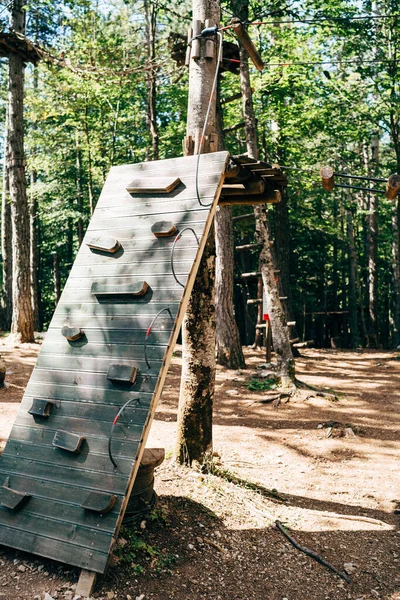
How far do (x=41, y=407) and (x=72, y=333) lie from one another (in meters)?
0.61

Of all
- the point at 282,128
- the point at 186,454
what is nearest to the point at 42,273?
the point at 282,128

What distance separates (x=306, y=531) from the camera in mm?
4555

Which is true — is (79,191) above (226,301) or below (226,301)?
above

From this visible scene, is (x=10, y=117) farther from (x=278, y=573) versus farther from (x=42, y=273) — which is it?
(x=42, y=273)

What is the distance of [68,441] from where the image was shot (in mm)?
3602

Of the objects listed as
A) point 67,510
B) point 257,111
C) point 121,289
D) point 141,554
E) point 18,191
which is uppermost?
point 257,111

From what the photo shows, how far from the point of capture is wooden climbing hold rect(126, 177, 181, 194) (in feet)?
14.6

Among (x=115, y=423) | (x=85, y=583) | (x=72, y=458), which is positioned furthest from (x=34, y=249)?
(x=85, y=583)

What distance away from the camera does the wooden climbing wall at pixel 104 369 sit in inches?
133

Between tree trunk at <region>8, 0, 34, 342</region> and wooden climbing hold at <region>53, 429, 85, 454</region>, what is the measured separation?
918 centimetres

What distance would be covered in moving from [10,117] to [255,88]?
265 inches

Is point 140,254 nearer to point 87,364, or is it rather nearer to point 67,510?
point 87,364

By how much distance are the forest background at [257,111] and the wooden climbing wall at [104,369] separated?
17.5 feet

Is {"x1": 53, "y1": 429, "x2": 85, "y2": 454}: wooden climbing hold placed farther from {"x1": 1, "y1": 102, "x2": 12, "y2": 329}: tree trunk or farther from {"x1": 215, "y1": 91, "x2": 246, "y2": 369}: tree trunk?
{"x1": 1, "y1": 102, "x2": 12, "y2": 329}: tree trunk
